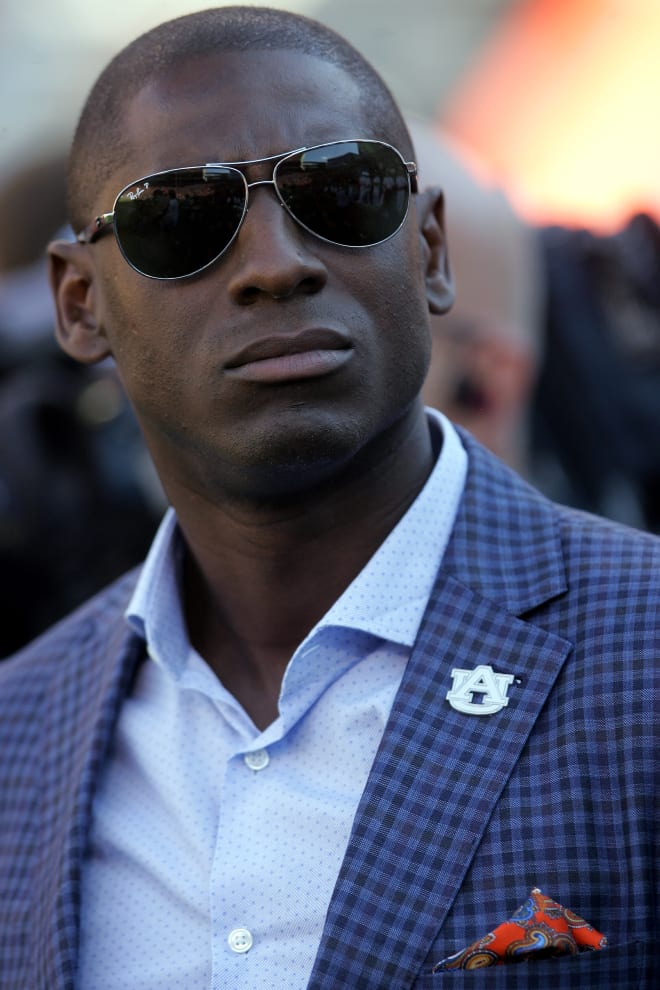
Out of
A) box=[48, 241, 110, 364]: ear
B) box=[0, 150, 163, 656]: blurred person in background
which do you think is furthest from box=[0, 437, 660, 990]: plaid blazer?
box=[0, 150, 163, 656]: blurred person in background

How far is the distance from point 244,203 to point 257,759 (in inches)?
37.5

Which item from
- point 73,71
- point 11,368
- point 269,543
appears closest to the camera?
point 269,543

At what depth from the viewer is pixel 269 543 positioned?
258 centimetres

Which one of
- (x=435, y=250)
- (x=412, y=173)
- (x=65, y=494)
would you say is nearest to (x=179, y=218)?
(x=412, y=173)

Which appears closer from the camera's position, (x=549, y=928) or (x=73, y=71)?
(x=549, y=928)

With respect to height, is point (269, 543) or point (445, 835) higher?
point (269, 543)

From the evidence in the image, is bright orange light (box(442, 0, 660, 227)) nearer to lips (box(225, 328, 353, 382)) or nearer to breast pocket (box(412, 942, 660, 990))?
lips (box(225, 328, 353, 382))

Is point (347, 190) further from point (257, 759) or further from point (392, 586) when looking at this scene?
point (257, 759)

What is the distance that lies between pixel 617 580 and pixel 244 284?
2.60ft

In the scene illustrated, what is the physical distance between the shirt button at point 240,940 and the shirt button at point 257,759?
0.29 metres

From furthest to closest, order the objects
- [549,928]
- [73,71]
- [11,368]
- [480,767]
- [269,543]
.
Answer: [73,71]
[11,368]
[269,543]
[480,767]
[549,928]

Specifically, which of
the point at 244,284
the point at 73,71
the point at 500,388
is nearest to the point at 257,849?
the point at 244,284

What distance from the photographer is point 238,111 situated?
8.02ft

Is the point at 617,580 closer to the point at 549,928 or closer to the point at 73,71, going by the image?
the point at 549,928
